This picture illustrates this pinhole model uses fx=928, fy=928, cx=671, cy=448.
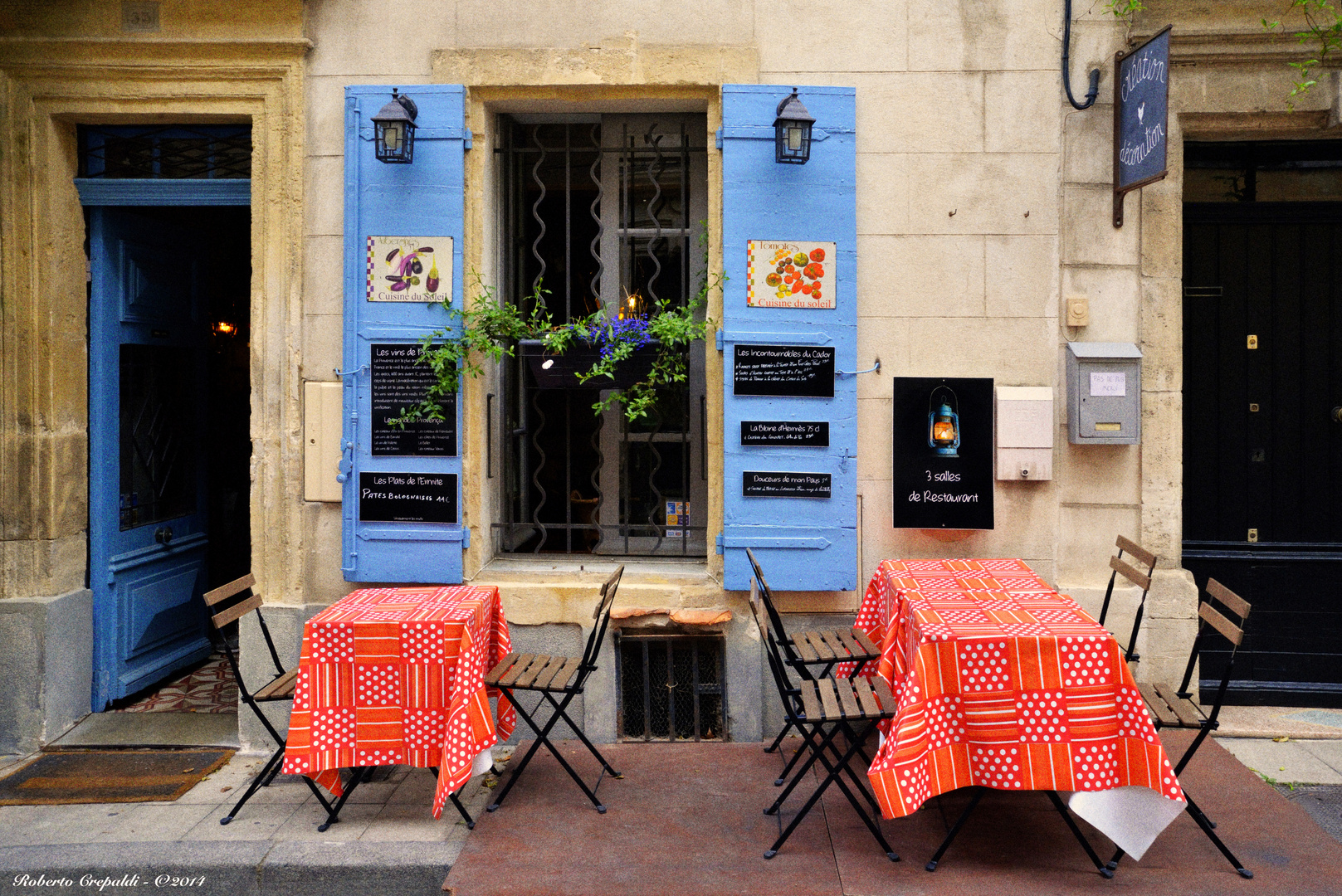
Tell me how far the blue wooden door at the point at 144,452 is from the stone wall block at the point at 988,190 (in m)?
4.67

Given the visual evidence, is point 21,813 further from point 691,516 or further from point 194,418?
point 691,516

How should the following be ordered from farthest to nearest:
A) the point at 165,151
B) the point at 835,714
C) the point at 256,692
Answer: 1. the point at 165,151
2. the point at 256,692
3. the point at 835,714

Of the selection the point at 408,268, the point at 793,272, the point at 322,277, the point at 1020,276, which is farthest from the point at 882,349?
the point at 322,277

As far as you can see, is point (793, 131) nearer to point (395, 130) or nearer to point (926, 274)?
point (926, 274)

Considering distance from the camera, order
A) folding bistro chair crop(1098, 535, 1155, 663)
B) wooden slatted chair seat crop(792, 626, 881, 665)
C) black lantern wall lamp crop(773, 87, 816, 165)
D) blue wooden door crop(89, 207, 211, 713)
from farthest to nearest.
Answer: blue wooden door crop(89, 207, 211, 713) < black lantern wall lamp crop(773, 87, 816, 165) < folding bistro chair crop(1098, 535, 1155, 663) < wooden slatted chair seat crop(792, 626, 881, 665)

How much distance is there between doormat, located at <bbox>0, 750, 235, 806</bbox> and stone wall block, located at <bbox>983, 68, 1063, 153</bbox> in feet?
17.5

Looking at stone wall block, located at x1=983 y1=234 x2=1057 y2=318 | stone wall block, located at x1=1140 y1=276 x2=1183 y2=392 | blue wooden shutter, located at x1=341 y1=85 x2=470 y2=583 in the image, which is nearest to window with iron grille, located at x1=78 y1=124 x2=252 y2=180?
blue wooden shutter, located at x1=341 y1=85 x2=470 y2=583

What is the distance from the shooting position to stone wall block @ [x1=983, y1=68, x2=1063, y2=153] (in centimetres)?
499

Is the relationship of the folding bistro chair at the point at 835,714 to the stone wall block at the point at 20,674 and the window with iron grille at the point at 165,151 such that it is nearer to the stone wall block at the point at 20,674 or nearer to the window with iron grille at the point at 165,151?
the stone wall block at the point at 20,674

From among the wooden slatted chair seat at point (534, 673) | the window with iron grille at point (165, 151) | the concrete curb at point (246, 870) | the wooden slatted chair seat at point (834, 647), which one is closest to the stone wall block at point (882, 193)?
the wooden slatted chair seat at point (834, 647)

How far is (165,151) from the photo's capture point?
549cm

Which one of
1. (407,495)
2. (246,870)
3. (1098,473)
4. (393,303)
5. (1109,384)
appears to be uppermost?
(393,303)

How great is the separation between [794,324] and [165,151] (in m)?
3.85

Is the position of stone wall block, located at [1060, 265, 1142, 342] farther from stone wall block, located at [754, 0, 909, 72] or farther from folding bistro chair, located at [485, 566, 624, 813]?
folding bistro chair, located at [485, 566, 624, 813]
